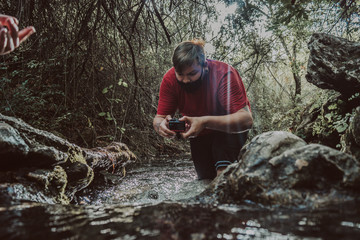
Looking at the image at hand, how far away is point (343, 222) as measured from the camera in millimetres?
1153

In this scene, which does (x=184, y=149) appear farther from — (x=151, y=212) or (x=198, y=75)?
(x=151, y=212)

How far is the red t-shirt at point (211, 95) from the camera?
10.1ft

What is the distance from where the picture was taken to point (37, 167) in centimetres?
242

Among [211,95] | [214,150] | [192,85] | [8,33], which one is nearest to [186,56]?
[192,85]

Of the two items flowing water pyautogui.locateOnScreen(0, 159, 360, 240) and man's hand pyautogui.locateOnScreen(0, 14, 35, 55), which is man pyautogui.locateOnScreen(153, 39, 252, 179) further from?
man's hand pyautogui.locateOnScreen(0, 14, 35, 55)

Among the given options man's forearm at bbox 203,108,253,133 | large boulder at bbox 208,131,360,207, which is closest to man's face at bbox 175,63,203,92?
man's forearm at bbox 203,108,253,133

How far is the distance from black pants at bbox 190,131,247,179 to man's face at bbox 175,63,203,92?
0.73 m

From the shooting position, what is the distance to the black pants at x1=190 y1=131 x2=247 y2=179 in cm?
329

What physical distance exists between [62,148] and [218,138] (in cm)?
194

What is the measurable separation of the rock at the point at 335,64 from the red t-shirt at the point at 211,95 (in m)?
1.34

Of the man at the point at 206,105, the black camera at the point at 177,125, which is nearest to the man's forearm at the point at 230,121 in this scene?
the man at the point at 206,105

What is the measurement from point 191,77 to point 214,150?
1.03 metres

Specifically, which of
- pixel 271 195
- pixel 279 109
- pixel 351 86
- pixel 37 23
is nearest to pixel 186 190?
pixel 271 195

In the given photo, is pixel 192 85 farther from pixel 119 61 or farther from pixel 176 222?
pixel 176 222
